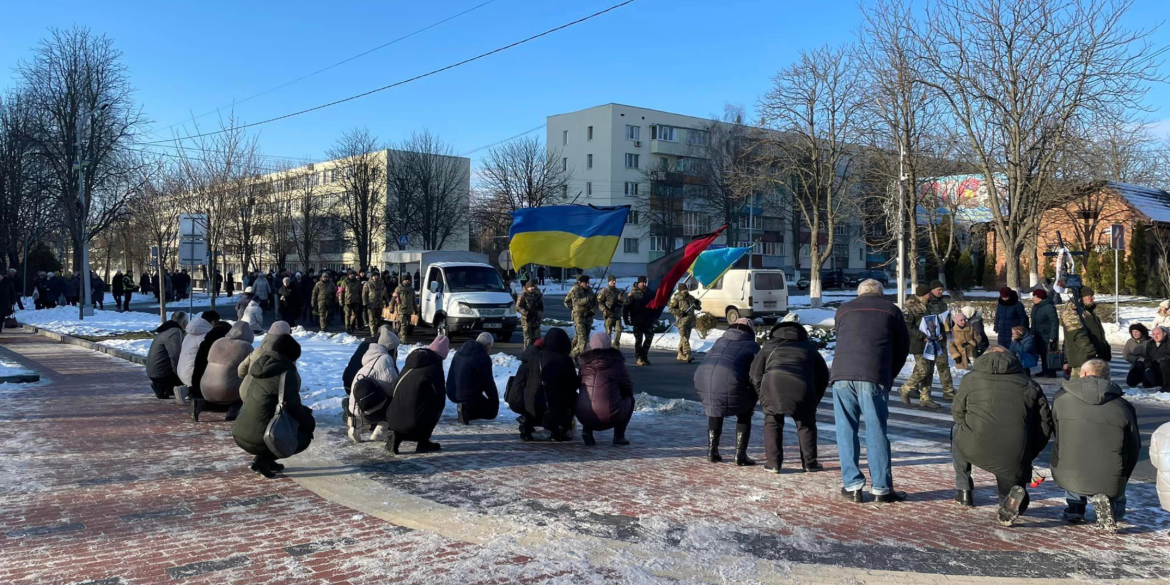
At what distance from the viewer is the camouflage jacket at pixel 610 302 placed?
59.5ft

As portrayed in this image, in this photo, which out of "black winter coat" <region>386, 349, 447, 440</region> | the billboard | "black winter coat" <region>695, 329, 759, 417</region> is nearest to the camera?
"black winter coat" <region>695, 329, 759, 417</region>

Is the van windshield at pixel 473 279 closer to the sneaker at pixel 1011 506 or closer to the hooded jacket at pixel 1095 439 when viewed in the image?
the sneaker at pixel 1011 506

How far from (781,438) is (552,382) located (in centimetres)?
238

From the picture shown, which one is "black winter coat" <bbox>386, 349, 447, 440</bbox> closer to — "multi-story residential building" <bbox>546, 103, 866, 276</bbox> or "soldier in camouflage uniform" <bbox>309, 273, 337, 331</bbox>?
"soldier in camouflage uniform" <bbox>309, 273, 337, 331</bbox>

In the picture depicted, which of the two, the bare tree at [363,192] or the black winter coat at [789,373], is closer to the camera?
the black winter coat at [789,373]

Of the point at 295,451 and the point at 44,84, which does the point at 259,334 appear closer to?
the point at 295,451

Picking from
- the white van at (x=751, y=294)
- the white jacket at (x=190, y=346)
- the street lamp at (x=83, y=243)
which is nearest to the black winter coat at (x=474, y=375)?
the white jacket at (x=190, y=346)

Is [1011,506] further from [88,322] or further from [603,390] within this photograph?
[88,322]

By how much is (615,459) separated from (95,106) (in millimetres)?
38027

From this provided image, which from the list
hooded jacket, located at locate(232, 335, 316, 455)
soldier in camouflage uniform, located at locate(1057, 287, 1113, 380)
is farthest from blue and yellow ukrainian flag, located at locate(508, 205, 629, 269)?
hooded jacket, located at locate(232, 335, 316, 455)

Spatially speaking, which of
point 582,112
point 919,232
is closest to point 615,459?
point 919,232

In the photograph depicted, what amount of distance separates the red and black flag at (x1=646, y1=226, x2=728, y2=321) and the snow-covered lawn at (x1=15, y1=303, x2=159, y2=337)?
51.0 feet

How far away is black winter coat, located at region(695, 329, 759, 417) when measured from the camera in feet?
26.4

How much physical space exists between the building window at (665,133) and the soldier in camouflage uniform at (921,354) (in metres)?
72.5
